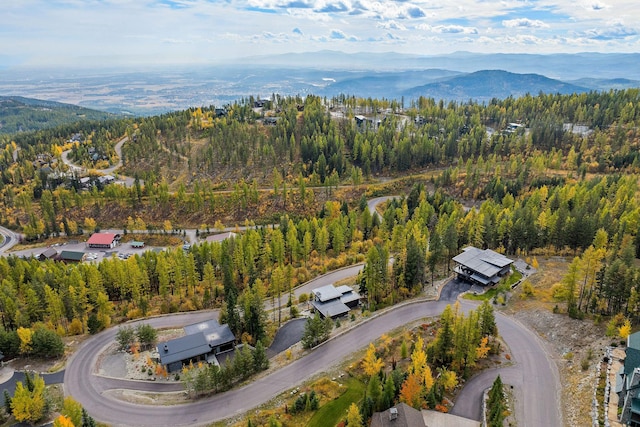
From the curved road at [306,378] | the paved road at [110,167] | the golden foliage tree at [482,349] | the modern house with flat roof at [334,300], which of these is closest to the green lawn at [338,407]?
the curved road at [306,378]

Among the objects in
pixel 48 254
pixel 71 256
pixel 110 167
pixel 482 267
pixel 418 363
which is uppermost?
pixel 110 167

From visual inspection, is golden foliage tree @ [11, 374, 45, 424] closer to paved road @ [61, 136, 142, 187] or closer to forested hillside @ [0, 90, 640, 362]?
forested hillside @ [0, 90, 640, 362]

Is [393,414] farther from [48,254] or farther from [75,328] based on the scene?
[48,254]

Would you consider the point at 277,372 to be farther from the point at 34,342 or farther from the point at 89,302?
the point at 89,302

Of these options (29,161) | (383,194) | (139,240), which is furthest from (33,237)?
(383,194)

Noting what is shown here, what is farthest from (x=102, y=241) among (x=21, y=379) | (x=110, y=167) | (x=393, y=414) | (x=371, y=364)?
(x=393, y=414)
